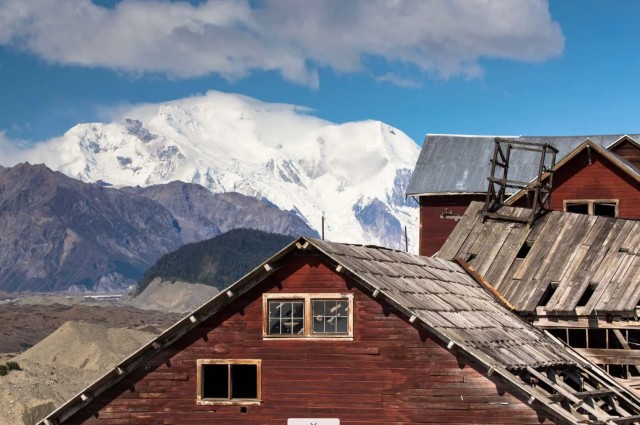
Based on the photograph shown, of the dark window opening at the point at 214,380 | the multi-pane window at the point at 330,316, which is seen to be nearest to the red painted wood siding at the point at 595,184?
the multi-pane window at the point at 330,316

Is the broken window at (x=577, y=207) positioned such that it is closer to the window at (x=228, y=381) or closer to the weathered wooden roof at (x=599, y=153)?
the weathered wooden roof at (x=599, y=153)

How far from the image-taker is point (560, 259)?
4372 centimetres

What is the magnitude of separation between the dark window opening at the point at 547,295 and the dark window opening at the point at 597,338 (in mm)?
1757

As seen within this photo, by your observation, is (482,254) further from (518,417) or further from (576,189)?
(518,417)

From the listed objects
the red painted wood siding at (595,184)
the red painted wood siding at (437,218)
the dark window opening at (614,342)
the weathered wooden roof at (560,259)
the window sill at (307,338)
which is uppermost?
the red painted wood siding at (437,218)

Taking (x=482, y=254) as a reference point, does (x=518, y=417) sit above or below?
below

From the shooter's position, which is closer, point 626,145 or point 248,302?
point 248,302

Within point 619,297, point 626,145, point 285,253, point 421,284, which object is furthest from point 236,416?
point 626,145

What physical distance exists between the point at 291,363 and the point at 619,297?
12420 mm

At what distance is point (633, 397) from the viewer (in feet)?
124

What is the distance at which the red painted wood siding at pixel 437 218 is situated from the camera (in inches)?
2539

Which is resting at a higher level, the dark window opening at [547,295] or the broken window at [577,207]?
the broken window at [577,207]

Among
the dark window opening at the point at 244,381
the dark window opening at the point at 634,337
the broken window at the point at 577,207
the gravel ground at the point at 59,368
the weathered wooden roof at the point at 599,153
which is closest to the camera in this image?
the dark window opening at the point at 244,381

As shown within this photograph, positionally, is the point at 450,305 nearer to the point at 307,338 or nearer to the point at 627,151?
the point at 307,338
